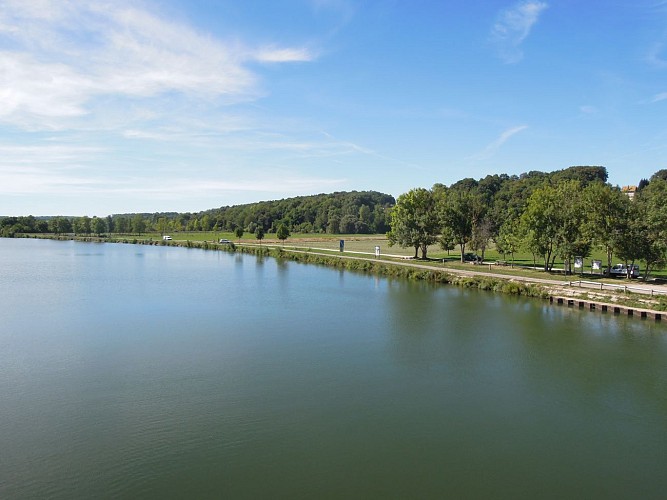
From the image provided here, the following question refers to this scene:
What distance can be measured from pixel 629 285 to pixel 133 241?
316 ft

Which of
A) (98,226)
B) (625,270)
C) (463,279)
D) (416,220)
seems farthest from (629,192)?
(98,226)

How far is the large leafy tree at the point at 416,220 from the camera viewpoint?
2089 inches

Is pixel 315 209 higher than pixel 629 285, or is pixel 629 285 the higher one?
pixel 315 209

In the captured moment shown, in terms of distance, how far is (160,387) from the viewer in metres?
16.9

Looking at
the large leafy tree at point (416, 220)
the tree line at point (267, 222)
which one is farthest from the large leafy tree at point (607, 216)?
the tree line at point (267, 222)

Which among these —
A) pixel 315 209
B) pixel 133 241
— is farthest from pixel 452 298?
pixel 315 209

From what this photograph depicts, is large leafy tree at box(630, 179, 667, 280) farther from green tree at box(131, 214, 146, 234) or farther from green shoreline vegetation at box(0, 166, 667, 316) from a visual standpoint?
green tree at box(131, 214, 146, 234)

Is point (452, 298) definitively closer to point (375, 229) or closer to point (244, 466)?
point (244, 466)

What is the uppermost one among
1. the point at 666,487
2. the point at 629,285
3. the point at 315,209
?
Answer: the point at 315,209

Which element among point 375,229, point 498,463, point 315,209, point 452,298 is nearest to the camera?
point 498,463

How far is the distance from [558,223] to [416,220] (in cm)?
1628

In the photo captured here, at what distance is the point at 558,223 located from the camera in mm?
40094

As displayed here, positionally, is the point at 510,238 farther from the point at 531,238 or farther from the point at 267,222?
the point at 267,222

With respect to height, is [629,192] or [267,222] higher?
[629,192]
